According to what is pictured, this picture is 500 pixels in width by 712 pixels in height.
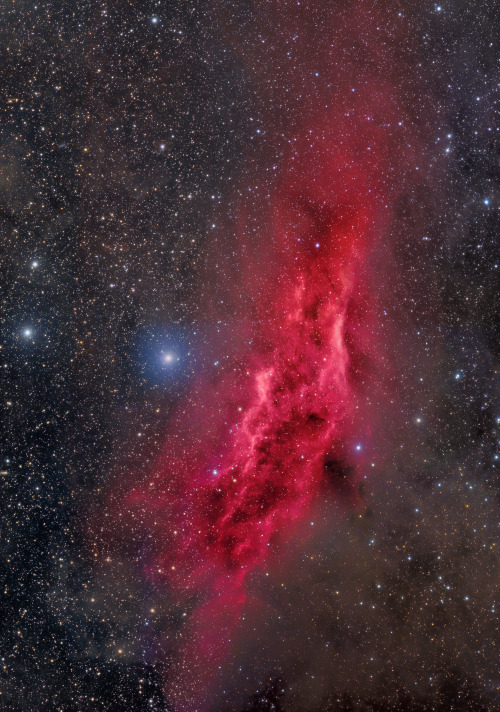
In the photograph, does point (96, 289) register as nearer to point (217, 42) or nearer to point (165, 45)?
point (165, 45)

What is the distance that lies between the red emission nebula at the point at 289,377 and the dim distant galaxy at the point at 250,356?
0.02 meters

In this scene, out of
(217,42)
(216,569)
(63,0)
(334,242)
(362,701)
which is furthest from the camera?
(362,701)

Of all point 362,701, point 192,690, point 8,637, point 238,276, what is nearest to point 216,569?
point 192,690

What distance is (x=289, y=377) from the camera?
4.58 metres

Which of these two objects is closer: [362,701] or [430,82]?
[430,82]

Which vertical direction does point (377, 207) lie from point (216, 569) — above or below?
above

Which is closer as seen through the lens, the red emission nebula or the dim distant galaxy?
the dim distant galaxy

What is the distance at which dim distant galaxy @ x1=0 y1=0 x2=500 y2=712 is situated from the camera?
379 centimetres

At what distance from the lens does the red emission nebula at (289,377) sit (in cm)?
414

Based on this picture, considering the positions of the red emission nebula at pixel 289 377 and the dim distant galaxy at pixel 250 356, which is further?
the red emission nebula at pixel 289 377

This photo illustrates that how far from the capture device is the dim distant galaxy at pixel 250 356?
12.4 ft

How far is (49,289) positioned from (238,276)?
1739 mm

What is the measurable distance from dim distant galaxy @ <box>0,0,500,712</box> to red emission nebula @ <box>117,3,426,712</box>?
24 mm

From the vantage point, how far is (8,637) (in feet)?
13.0
